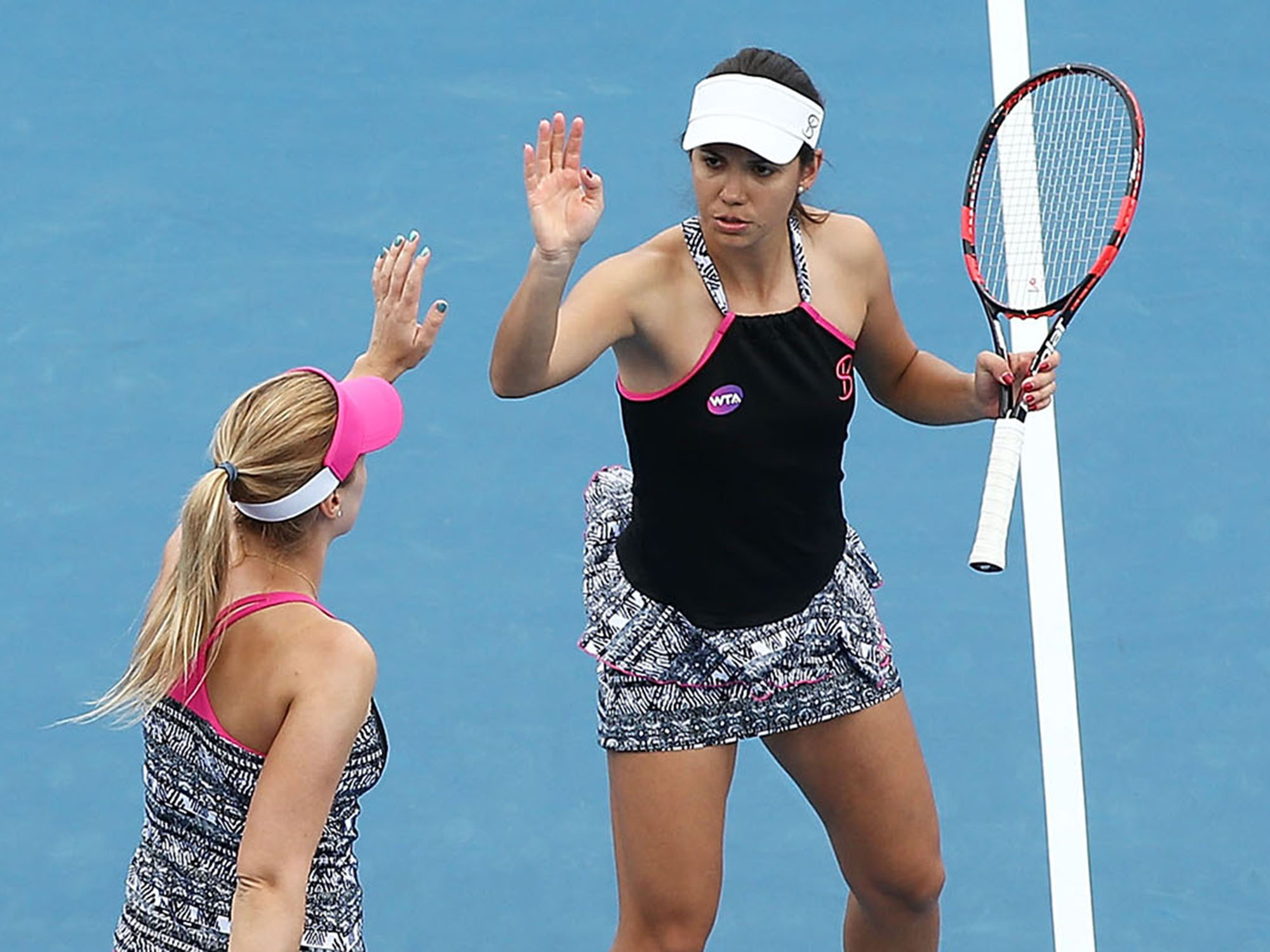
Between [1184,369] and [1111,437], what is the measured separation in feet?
1.36

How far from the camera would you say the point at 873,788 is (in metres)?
4.14

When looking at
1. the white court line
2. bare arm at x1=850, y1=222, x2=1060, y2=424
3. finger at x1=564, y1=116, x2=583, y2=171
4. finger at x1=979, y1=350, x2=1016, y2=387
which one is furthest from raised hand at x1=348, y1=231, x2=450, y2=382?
the white court line

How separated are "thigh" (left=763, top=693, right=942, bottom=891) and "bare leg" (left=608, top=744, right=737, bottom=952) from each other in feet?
0.61

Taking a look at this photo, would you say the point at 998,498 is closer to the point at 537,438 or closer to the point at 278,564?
the point at 278,564

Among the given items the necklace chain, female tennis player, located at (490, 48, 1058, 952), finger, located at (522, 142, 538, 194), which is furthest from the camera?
female tennis player, located at (490, 48, 1058, 952)

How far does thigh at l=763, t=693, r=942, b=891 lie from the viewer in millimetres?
4129

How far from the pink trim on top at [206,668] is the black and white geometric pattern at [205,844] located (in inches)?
0.5

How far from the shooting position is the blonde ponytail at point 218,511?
3275mm

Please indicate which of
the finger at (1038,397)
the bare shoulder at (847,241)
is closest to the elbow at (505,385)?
the bare shoulder at (847,241)

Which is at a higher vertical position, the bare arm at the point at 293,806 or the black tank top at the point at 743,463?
the black tank top at the point at 743,463

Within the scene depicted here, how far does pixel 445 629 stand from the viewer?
19.1ft

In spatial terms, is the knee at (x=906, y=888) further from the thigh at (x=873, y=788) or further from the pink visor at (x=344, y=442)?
the pink visor at (x=344, y=442)

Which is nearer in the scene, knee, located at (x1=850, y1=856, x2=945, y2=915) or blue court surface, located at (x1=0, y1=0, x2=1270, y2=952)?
knee, located at (x1=850, y1=856, x2=945, y2=915)

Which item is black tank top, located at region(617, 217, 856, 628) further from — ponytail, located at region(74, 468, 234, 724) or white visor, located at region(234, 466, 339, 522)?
ponytail, located at region(74, 468, 234, 724)
